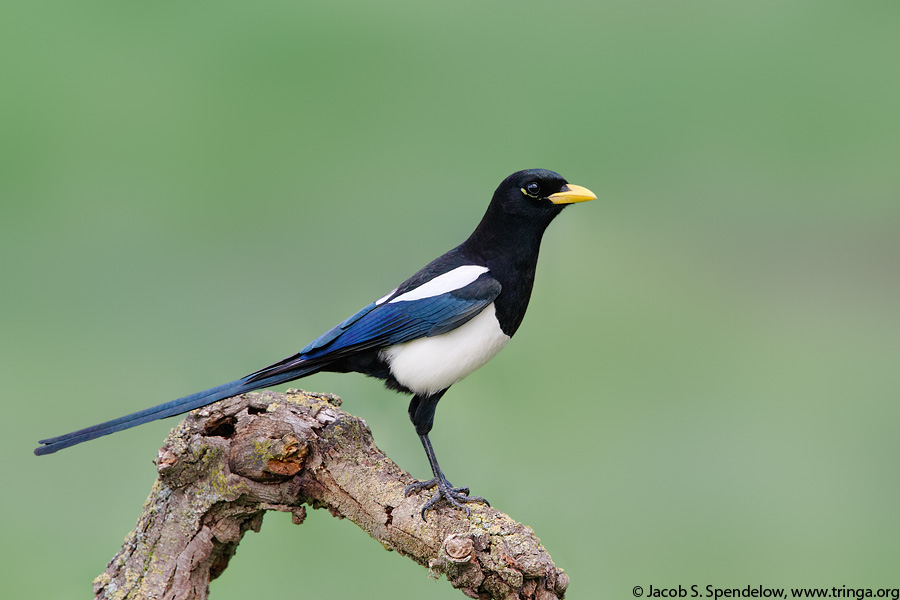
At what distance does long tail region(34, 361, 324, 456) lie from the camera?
7.41 ft

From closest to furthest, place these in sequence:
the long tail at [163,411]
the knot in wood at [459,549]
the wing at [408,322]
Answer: the knot in wood at [459,549] < the long tail at [163,411] < the wing at [408,322]

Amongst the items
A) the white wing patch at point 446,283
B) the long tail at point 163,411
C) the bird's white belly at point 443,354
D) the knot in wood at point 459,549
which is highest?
the white wing patch at point 446,283

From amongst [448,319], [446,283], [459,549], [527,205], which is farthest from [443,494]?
[527,205]

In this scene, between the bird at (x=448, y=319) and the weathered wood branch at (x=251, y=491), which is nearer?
the weathered wood branch at (x=251, y=491)

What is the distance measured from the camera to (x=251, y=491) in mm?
2402

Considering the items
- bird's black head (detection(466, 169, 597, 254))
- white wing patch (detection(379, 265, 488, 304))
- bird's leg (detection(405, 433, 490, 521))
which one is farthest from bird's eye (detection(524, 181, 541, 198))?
bird's leg (detection(405, 433, 490, 521))

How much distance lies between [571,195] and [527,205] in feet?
0.41

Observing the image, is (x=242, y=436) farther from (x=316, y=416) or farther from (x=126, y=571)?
(x=126, y=571)

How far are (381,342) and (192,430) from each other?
55 centimetres

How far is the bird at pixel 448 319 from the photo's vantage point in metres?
2.48

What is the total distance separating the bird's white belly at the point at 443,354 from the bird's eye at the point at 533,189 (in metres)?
0.33

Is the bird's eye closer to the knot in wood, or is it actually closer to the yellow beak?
the yellow beak

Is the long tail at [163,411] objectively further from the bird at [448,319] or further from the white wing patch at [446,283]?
the white wing patch at [446,283]

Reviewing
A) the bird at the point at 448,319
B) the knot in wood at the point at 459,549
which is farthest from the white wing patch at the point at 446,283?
the knot in wood at the point at 459,549
